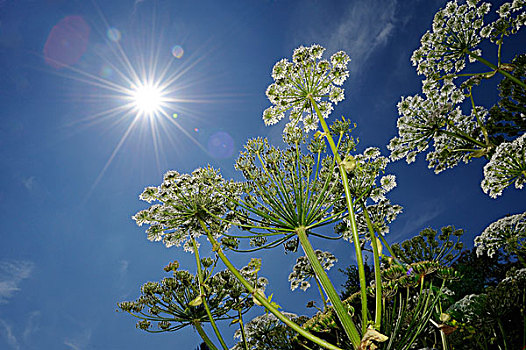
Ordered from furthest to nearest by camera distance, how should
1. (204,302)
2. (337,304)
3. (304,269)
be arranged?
(304,269) → (204,302) → (337,304)

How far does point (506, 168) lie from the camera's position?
862 centimetres

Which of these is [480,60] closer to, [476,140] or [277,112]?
[476,140]

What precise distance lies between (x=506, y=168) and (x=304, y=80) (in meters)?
7.43

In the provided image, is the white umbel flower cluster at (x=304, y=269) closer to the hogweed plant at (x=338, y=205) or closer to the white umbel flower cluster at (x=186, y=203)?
the hogweed plant at (x=338, y=205)

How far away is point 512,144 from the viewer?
7852 millimetres

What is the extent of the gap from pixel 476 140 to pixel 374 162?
22.3ft

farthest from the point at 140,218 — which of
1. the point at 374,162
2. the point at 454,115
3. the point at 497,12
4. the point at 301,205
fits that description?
the point at 497,12

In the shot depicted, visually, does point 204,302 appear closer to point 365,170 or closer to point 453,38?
point 365,170

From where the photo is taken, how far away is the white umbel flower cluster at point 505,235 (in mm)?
8867

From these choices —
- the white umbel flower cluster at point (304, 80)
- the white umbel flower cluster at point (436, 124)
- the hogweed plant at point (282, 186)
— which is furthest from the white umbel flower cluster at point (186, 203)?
the white umbel flower cluster at point (436, 124)

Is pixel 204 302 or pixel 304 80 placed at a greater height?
pixel 304 80

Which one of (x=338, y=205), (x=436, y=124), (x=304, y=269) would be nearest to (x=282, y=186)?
(x=338, y=205)

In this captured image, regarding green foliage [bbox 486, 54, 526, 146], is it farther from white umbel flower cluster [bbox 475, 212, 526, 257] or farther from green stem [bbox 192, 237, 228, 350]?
green stem [bbox 192, 237, 228, 350]

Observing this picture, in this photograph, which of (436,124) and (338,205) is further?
(436,124)
